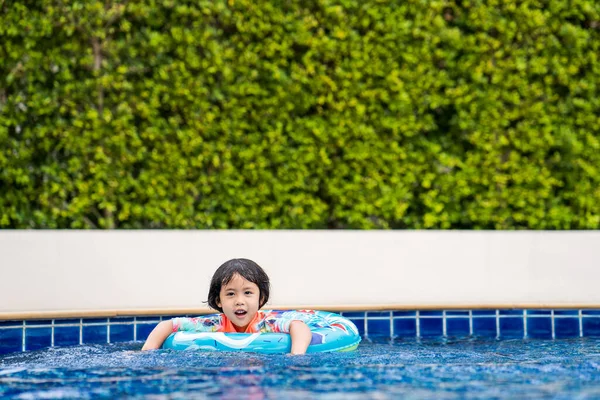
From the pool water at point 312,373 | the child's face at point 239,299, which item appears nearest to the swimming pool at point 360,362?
the pool water at point 312,373

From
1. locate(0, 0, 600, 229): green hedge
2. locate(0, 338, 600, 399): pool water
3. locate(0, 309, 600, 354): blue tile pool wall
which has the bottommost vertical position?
locate(0, 338, 600, 399): pool water

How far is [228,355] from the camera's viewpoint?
4.68 m

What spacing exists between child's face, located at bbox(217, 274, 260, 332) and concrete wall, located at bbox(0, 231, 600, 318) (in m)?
1.12

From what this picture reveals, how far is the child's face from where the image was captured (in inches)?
193

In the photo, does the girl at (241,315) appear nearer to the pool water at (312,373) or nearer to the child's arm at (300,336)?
the child's arm at (300,336)

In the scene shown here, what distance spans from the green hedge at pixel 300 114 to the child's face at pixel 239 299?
2697 mm

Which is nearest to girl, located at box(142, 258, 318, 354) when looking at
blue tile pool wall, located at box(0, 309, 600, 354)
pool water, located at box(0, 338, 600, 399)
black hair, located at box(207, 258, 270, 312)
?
black hair, located at box(207, 258, 270, 312)

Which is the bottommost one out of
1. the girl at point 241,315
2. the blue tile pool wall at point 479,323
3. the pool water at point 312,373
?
the pool water at point 312,373

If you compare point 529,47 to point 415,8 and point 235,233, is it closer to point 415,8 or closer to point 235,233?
point 415,8

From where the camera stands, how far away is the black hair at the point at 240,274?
4918 mm

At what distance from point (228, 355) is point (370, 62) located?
3.73m

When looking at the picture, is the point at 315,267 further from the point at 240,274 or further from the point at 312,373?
the point at 312,373

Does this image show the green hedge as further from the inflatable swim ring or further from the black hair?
the inflatable swim ring

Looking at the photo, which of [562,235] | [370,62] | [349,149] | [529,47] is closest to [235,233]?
[349,149]
